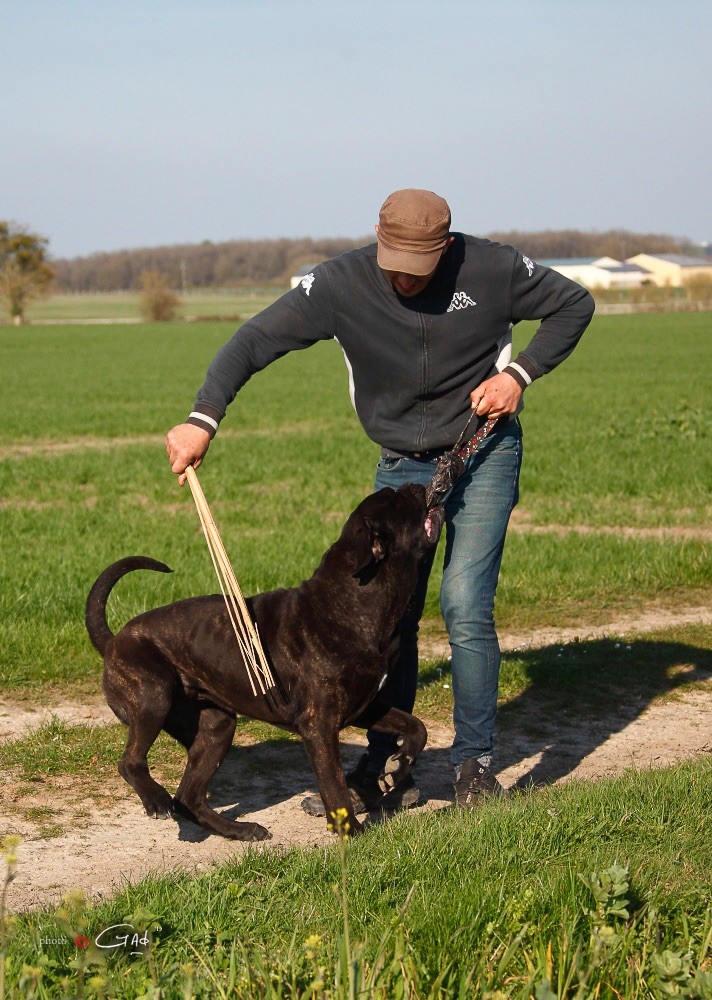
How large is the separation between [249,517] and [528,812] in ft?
29.0

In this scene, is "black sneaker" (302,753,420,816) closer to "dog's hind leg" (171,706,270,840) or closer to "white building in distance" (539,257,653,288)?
"dog's hind leg" (171,706,270,840)

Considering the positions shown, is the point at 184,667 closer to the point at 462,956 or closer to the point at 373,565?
the point at 373,565

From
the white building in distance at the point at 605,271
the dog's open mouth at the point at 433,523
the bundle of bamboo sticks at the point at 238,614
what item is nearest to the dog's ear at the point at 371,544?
the dog's open mouth at the point at 433,523

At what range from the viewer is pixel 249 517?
13273 millimetres

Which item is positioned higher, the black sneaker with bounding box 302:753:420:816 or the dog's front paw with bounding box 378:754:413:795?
the dog's front paw with bounding box 378:754:413:795

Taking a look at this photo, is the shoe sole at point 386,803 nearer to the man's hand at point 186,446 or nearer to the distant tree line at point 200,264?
the man's hand at point 186,446

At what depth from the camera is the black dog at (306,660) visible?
496 centimetres

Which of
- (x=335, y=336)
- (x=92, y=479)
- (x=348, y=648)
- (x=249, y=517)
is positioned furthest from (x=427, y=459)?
(x=92, y=479)

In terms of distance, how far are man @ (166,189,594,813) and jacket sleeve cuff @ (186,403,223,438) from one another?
0.05ft

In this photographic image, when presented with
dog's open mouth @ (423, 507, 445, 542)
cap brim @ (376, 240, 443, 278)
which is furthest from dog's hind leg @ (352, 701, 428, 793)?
cap brim @ (376, 240, 443, 278)

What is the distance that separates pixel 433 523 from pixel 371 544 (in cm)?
40

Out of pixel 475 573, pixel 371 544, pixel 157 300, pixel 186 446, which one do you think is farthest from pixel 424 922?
pixel 157 300

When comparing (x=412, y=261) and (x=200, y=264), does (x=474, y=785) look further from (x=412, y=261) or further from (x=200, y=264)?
(x=200, y=264)

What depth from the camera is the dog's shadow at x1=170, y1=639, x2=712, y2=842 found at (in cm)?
580
